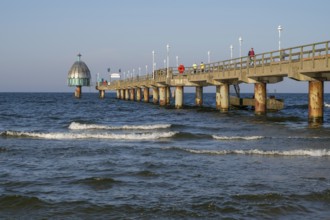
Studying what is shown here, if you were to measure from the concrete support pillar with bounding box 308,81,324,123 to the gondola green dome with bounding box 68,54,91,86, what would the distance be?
98744mm

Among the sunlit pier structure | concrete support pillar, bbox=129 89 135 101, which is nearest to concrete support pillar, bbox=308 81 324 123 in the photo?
the sunlit pier structure

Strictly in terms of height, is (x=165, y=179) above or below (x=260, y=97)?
below

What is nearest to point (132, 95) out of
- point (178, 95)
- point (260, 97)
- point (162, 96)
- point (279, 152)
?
point (162, 96)

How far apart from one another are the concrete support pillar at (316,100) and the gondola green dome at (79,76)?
324 ft

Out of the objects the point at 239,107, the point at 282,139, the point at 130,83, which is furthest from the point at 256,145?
the point at 130,83

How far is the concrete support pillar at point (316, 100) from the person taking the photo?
2722 centimetres

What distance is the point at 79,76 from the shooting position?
123562mm

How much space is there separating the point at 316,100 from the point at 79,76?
101 m

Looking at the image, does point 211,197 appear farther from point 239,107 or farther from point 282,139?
point 239,107

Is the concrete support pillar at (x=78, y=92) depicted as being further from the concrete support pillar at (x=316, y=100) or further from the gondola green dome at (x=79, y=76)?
the concrete support pillar at (x=316, y=100)

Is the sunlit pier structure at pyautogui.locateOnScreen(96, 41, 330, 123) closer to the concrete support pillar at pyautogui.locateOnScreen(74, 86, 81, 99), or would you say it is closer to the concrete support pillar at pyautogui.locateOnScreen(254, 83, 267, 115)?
the concrete support pillar at pyautogui.locateOnScreen(254, 83, 267, 115)

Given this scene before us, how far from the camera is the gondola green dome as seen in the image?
123 metres

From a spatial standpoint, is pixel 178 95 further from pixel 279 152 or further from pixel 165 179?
pixel 165 179

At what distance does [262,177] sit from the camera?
12.2 metres
